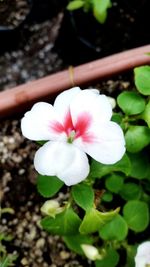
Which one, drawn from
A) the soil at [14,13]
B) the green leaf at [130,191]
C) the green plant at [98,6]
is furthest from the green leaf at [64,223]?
the soil at [14,13]

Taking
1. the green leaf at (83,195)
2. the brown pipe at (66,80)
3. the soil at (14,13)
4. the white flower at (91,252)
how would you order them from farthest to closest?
the soil at (14,13), the brown pipe at (66,80), the white flower at (91,252), the green leaf at (83,195)

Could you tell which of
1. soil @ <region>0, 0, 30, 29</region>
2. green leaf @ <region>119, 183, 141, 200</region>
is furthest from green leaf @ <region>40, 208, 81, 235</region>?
soil @ <region>0, 0, 30, 29</region>

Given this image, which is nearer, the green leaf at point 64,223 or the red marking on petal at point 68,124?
the red marking on petal at point 68,124

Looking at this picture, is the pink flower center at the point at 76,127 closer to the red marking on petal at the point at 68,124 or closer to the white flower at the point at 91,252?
the red marking on petal at the point at 68,124

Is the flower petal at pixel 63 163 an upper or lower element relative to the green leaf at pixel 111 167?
upper

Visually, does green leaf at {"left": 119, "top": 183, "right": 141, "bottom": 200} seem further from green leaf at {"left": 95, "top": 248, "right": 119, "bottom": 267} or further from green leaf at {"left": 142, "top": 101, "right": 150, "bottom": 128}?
green leaf at {"left": 142, "top": 101, "right": 150, "bottom": 128}

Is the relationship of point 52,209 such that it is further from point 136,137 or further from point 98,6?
point 98,6

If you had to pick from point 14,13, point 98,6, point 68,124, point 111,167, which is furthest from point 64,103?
point 14,13

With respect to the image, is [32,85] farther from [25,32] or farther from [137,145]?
[25,32]
